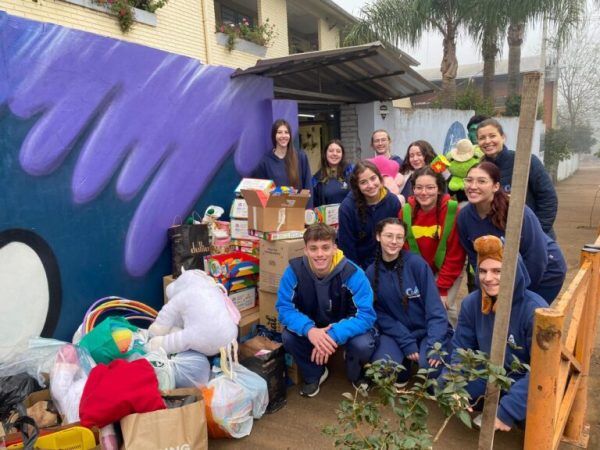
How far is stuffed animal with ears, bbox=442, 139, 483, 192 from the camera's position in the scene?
4203 mm

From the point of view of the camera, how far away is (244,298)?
4.29m

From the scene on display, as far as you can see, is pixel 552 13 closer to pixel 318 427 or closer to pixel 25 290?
pixel 318 427

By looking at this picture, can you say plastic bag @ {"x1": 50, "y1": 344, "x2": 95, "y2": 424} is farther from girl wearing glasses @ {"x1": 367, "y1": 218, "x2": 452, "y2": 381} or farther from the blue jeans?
girl wearing glasses @ {"x1": 367, "y1": 218, "x2": 452, "y2": 381}

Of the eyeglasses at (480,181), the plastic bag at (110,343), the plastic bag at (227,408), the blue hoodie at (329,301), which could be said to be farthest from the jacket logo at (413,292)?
the plastic bag at (110,343)

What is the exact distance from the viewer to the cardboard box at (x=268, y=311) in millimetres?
3971

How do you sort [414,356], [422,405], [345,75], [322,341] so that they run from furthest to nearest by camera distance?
[345,75] < [414,356] < [322,341] < [422,405]

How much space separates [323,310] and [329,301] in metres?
0.09

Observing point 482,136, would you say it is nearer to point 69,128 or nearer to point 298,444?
point 298,444

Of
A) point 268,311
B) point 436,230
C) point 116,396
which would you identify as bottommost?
point 268,311

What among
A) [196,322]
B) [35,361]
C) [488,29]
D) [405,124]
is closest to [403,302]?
[196,322]

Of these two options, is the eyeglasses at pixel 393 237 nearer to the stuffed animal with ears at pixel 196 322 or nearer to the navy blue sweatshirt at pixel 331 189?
the stuffed animal with ears at pixel 196 322

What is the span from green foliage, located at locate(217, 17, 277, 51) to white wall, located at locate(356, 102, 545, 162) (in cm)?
347

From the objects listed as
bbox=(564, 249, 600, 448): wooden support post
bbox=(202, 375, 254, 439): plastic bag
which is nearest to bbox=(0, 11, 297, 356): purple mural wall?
bbox=(202, 375, 254, 439): plastic bag

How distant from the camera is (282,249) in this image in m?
3.96
